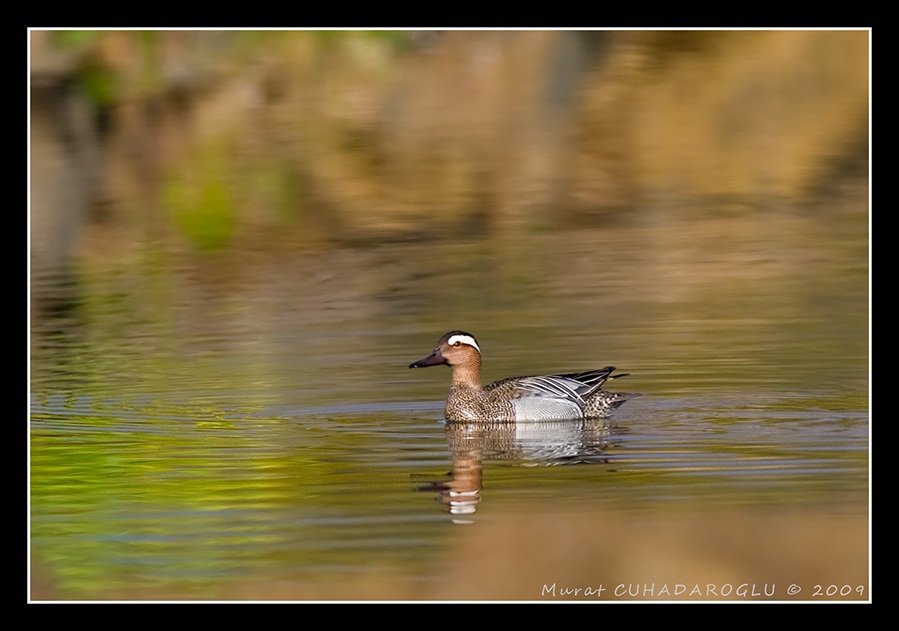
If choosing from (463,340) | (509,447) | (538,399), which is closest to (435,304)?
(463,340)

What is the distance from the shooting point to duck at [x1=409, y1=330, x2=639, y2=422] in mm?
11523

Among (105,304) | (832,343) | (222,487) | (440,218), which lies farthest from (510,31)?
(222,487)

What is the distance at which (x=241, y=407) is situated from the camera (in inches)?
468

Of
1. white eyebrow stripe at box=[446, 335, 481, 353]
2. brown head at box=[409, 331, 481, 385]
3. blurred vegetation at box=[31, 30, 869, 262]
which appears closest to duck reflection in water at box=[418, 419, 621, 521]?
brown head at box=[409, 331, 481, 385]

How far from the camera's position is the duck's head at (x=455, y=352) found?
11.9m

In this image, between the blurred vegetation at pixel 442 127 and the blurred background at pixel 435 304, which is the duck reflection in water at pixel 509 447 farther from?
the blurred vegetation at pixel 442 127

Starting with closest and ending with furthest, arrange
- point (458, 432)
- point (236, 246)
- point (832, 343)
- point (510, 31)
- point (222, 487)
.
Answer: point (222, 487) < point (458, 432) < point (832, 343) < point (236, 246) < point (510, 31)

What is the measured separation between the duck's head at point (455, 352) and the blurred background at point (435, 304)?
A: 381 millimetres

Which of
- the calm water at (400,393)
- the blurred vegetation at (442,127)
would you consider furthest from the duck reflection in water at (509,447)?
the blurred vegetation at (442,127)

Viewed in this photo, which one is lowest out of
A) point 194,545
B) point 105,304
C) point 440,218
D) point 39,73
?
point 194,545

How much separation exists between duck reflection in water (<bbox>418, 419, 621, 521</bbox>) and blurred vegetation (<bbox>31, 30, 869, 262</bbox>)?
24.2 ft

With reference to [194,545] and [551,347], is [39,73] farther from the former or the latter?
[194,545]

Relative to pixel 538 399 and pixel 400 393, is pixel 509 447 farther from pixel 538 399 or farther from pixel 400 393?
pixel 400 393

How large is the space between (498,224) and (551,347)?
549cm
